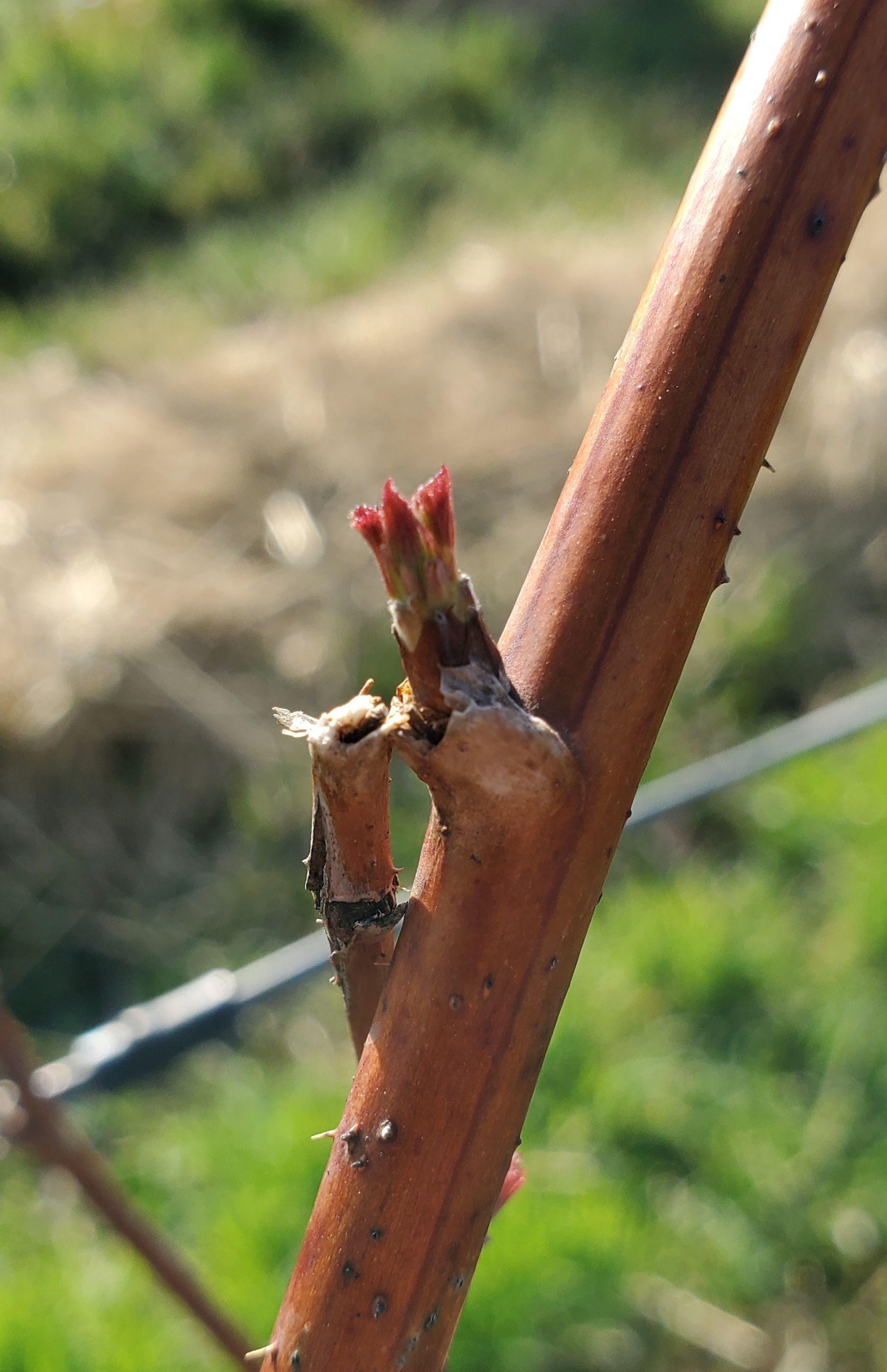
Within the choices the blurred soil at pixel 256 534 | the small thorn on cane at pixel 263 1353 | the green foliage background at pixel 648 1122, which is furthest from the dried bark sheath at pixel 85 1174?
the blurred soil at pixel 256 534

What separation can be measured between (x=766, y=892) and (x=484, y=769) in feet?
5.31

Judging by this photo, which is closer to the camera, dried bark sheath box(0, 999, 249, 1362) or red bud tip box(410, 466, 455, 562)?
red bud tip box(410, 466, 455, 562)

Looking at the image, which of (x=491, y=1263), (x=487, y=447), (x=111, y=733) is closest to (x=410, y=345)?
(x=487, y=447)

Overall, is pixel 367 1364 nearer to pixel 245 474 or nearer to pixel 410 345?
pixel 245 474

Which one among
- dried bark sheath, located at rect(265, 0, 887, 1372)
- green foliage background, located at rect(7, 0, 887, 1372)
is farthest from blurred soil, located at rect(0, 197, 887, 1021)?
dried bark sheath, located at rect(265, 0, 887, 1372)

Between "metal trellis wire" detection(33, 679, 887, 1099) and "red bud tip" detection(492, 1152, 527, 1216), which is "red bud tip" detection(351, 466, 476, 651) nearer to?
"red bud tip" detection(492, 1152, 527, 1216)

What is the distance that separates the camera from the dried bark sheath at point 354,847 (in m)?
0.30

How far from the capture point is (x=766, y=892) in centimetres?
179

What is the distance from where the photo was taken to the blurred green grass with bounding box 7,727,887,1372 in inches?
48.4

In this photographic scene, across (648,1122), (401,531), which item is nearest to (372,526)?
(401,531)

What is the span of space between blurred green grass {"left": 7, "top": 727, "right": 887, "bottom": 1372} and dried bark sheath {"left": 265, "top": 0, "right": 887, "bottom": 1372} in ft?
3.37

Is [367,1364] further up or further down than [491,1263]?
further down

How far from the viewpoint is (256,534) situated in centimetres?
264

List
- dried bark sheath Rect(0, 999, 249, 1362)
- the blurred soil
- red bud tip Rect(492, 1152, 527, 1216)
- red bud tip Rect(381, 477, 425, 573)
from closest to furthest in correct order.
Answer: red bud tip Rect(381, 477, 425, 573), red bud tip Rect(492, 1152, 527, 1216), dried bark sheath Rect(0, 999, 249, 1362), the blurred soil
